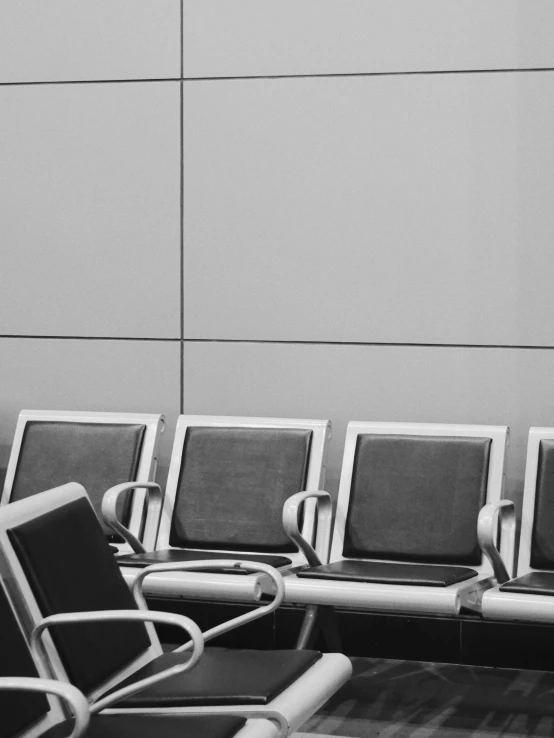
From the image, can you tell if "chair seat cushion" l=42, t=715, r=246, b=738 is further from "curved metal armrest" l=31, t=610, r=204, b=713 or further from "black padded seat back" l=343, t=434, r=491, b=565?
"black padded seat back" l=343, t=434, r=491, b=565

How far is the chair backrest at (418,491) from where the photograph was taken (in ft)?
11.0

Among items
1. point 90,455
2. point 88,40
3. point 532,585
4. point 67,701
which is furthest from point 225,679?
point 88,40

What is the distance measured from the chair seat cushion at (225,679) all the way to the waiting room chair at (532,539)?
771 mm

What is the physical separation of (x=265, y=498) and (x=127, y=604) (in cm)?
127

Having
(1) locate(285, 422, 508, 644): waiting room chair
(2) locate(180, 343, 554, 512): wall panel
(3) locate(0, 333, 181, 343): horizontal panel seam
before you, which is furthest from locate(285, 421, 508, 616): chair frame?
(3) locate(0, 333, 181, 343): horizontal panel seam

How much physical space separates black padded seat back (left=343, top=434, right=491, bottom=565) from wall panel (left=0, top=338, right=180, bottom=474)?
2.88 ft

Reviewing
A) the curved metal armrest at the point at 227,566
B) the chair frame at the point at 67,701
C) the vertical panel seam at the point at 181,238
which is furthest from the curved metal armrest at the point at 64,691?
the vertical panel seam at the point at 181,238

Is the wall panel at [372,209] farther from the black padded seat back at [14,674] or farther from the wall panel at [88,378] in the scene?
the black padded seat back at [14,674]

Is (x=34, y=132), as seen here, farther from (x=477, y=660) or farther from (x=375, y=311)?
(x=477, y=660)

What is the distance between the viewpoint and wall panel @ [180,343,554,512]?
3.68m

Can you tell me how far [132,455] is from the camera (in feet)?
12.2

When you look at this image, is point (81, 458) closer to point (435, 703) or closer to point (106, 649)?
point (435, 703)

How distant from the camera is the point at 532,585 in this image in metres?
2.94

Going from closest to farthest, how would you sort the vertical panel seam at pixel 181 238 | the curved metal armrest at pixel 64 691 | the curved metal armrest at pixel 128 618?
1. the curved metal armrest at pixel 64 691
2. the curved metal armrest at pixel 128 618
3. the vertical panel seam at pixel 181 238
